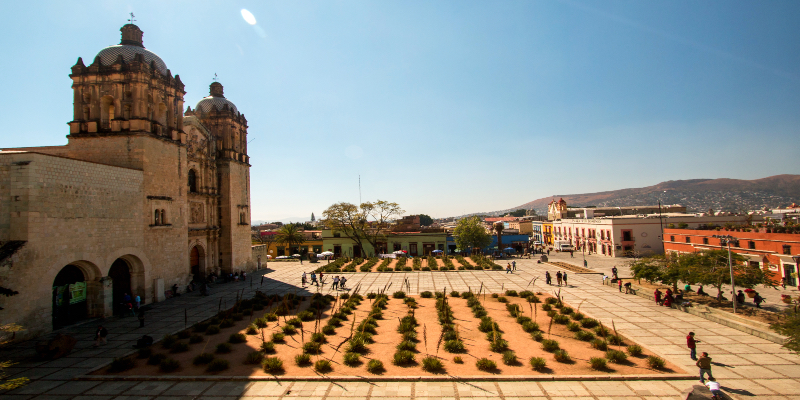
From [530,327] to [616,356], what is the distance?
158 inches

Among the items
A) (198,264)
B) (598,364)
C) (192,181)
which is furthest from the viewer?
(198,264)

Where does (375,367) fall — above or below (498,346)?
above

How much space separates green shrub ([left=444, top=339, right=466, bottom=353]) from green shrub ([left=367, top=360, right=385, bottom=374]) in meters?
2.86

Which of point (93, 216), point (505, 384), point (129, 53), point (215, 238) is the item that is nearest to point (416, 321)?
point (505, 384)

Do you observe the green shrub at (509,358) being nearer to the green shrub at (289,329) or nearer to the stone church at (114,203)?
the green shrub at (289,329)

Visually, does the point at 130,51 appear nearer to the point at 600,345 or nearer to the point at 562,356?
the point at 562,356

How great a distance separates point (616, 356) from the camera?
12.2m

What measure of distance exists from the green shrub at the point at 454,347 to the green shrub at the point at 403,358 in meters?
1.58

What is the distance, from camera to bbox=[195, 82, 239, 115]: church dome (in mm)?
36312

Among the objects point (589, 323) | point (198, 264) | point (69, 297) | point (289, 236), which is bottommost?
point (589, 323)

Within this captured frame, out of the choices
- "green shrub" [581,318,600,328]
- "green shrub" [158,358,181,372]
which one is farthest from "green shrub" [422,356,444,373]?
"green shrub" [158,358,181,372]

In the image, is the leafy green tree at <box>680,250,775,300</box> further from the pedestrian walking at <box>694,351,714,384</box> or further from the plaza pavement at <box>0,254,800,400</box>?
the pedestrian walking at <box>694,351,714,384</box>

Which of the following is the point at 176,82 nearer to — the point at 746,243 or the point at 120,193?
the point at 120,193

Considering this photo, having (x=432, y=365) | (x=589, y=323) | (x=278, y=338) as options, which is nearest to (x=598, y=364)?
(x=589, y=323)
